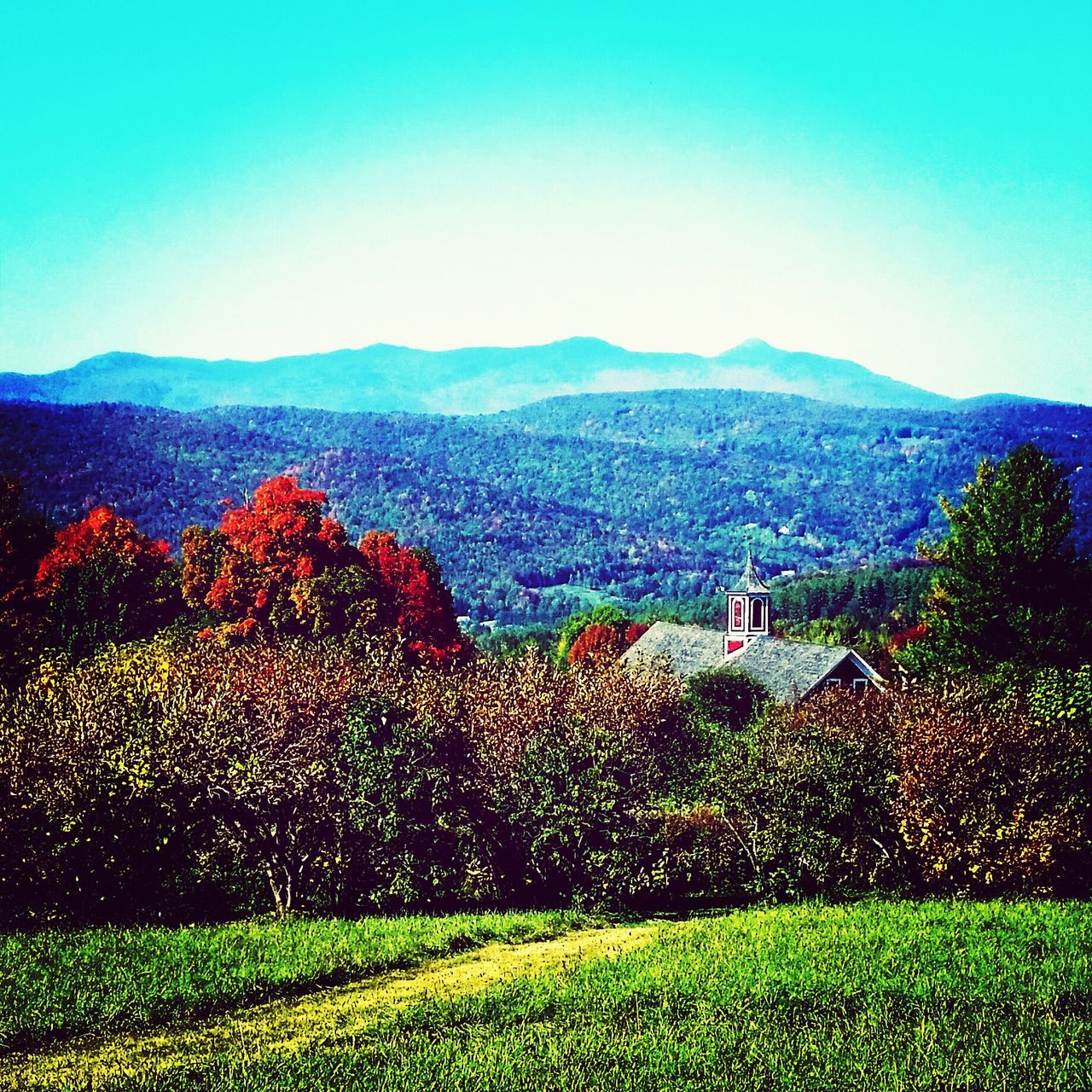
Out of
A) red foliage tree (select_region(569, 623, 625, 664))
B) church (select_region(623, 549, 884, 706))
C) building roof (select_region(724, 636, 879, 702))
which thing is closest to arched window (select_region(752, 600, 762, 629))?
church (select_region(623, 549, 884, 706))

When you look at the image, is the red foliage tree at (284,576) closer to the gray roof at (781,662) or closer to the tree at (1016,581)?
the gray roof at (781,662)

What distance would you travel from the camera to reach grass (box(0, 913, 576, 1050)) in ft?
44.8

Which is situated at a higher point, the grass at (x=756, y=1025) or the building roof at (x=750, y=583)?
the grass at (x=756, y=1025)

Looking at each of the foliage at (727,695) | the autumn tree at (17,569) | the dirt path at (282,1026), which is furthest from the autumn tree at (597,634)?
the dirt path at (282,1026)

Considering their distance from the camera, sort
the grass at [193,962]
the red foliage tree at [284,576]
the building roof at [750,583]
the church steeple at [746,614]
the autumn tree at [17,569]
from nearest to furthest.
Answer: the grass at [193,962] → the autumn tree at [17,569] → the red foliage tree at [284,576] → the church steeple at [746,614] → the building roof at [750,583]

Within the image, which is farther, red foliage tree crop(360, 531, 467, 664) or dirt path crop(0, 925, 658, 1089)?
red foliage tree crop(360, 531, 467, 664)

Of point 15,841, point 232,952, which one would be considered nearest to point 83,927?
point 15,841

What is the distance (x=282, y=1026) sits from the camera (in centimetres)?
1359

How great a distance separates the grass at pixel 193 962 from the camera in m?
13.7

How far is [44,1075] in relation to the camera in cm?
1178

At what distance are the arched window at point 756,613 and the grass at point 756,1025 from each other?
181 feet

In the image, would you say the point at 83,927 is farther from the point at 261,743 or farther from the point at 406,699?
the point at 406,699

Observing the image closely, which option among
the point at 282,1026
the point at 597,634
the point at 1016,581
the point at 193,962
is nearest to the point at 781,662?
the point at 1016,581

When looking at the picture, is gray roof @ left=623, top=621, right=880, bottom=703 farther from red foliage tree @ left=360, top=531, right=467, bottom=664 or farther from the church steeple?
red foliage tree @ left=360, top=531, right=467, bottom=664
